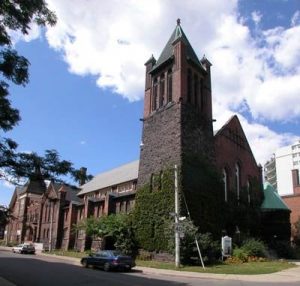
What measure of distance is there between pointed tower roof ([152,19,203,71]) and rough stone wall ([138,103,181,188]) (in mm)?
6023

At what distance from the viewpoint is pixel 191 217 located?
34.4 meters

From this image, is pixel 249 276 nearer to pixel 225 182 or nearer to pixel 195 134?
pixel 195 134

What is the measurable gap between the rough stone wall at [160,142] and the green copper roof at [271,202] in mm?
15662

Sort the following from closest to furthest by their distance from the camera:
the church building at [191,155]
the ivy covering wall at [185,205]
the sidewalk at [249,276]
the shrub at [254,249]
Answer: the sidewalk at [249,276]
the ivy covering wall at [185,205]
the shrub at [254,249]
the church building at [191,155]

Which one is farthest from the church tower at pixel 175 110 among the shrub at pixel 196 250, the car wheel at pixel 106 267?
the car wheel at pixel 106 267

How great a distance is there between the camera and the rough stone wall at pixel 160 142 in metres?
37.2

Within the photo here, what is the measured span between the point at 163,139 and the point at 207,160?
4913 mm

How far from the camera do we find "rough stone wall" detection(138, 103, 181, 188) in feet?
122

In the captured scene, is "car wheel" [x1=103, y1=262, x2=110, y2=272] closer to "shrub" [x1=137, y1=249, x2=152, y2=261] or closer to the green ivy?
the green ivy

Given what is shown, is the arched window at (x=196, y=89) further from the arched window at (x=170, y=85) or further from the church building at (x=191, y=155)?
the arched window at (x=170, y=85)

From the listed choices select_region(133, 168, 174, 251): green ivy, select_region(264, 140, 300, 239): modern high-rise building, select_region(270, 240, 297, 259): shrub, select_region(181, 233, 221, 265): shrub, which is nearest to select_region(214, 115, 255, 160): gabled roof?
select_region(133, 168, 174, 251): green ivy

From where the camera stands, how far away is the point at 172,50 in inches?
1678

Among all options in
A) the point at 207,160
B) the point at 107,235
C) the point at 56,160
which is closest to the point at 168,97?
the point at 207,160

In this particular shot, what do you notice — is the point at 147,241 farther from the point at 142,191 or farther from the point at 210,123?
the point at 210,123
